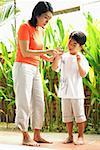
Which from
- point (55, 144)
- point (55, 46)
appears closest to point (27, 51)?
point (55, 144)

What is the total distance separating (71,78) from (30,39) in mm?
422

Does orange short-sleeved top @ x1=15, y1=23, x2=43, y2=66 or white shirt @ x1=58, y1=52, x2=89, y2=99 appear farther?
white shirt @ x1=58, y1=52, x2=89, y2=99

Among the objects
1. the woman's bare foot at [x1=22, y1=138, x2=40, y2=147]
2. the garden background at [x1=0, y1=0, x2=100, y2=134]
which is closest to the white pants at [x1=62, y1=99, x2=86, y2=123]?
Result: the woman's bare foot at [x1=22, y1=138, x2=40, y2=147]

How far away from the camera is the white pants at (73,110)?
8.60 feet

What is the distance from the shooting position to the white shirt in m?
2.63

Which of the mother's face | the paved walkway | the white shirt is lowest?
the paved walkway

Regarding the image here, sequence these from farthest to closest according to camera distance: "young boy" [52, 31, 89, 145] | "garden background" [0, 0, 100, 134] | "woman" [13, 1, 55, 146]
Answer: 1. "garden background" [0, 0, 100, 134]
2. "young boy" [52, 31, 89, 145]
3. "woman" [13, 1, 55, 146]

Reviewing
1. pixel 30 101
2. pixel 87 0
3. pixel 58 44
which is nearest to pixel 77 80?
pixel 30 101

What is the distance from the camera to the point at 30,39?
255 centimetres

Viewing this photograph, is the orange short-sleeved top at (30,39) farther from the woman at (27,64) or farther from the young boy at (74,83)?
the young boy at (74,83)

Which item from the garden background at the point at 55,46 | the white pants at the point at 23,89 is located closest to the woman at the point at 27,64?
the white pants at the point at 23,89

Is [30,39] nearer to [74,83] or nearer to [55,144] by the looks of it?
[74,83]

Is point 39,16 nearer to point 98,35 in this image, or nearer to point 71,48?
point 71,48

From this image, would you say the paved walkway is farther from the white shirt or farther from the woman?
the white shirt
